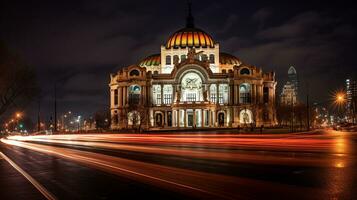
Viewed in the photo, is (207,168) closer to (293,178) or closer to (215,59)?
(293,178)

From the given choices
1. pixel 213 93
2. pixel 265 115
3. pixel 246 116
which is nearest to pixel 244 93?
pixel 246 116

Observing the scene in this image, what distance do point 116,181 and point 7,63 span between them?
25882 millimetres

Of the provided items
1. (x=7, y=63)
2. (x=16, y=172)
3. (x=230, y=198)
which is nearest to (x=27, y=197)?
(x=230, y=198)

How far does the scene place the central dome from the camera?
136250 millimetres

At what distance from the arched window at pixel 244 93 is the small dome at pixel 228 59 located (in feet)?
47.4

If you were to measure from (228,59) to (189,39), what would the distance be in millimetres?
12777

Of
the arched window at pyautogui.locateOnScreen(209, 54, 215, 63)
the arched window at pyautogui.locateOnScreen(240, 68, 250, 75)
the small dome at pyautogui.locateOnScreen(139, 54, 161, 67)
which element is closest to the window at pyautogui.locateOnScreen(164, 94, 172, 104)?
the small dome at pyautogui.locateOnScreen(139, 54, 161, 67)

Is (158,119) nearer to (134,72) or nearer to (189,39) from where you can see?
(134,72)

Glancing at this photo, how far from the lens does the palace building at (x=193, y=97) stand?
11812 cm

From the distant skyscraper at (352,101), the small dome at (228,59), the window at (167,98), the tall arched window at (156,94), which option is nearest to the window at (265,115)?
the small dome at (228,59)

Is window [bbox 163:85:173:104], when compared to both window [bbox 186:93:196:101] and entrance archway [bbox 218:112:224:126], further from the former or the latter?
entrance archway [bbox 218:112:224:126]

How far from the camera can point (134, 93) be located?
422ft

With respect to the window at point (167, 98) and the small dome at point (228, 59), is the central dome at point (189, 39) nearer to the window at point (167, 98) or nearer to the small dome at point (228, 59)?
the small dome at point (228, 59)

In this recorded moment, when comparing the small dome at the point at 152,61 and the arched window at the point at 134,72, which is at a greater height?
the small dome at the point at 152,61
